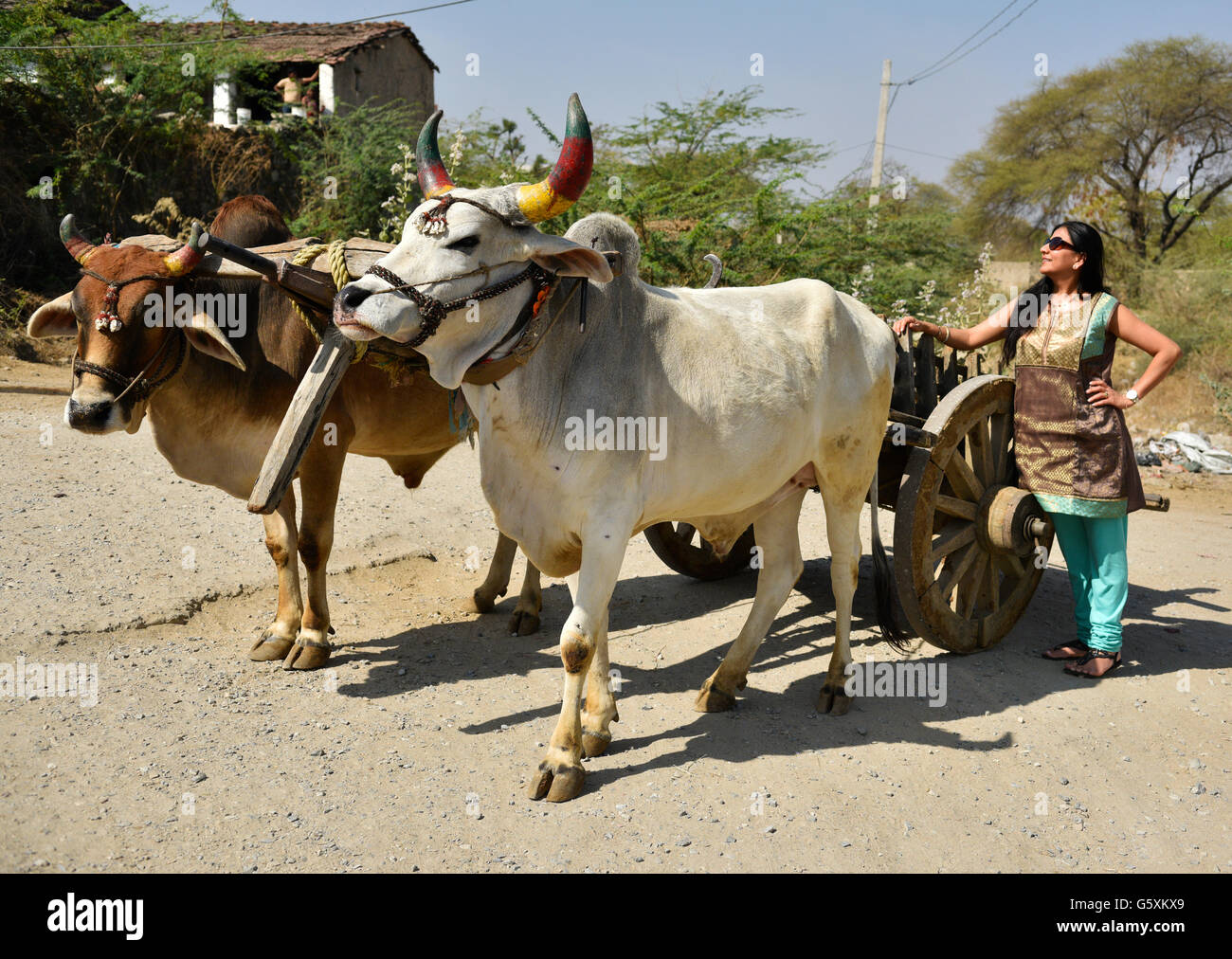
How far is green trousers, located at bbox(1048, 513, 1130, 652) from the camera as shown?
461 centimetres

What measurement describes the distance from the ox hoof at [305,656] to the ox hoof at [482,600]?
1.07 m

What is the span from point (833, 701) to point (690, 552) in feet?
5.53

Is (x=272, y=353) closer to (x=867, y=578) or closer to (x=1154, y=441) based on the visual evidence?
(x=867, y=578)

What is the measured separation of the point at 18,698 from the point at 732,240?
783 centimetres

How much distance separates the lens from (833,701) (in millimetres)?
4219

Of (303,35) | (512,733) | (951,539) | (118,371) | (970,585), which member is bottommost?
(512,733)

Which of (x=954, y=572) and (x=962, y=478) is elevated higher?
(x=962, y=478)

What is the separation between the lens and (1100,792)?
142 inches

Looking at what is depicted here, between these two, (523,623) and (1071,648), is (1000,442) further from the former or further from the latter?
(523,623)

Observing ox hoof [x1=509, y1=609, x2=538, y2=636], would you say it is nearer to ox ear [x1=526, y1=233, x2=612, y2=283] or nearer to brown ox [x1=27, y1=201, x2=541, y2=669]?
brown ox [x1=27, y1=201, x2=541, y2=669]

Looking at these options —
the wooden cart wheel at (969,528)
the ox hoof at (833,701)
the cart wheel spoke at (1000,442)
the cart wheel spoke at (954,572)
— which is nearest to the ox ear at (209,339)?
the ox hoof at (833,701)

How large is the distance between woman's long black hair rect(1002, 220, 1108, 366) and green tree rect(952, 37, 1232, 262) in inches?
649

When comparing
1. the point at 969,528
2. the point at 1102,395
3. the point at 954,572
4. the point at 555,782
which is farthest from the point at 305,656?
the point at 1102,395

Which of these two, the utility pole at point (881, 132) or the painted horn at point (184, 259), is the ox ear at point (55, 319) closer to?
the painted horn at point (184, 259)
